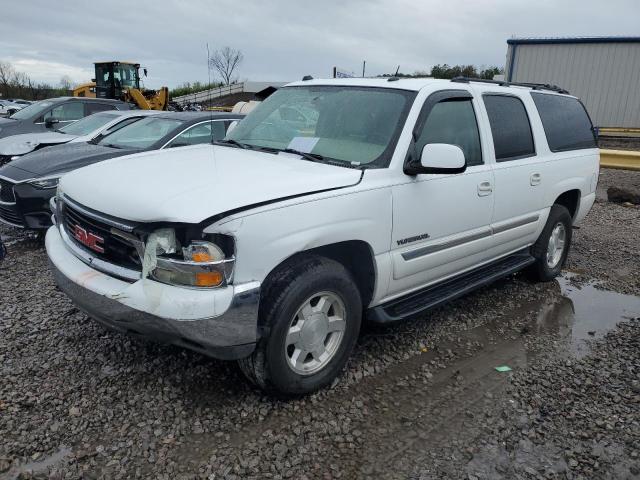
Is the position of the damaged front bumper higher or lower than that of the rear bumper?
lower

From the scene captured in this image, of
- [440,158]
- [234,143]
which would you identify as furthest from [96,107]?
[440,158]

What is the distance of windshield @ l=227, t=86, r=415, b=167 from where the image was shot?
3514 mm

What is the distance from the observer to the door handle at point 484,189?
4027 millimetres

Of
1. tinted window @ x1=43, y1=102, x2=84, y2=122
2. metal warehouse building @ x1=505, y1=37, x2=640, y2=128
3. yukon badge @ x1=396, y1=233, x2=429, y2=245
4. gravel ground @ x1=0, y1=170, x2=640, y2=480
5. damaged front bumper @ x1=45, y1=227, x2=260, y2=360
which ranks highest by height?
metal warehouse building @ x1=505, y1=37, x2=640, y2=128

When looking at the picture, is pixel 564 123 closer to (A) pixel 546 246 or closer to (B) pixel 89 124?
(A) pixel 546 246

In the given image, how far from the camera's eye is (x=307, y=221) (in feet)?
9.45

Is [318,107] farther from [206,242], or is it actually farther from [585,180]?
[585,180]

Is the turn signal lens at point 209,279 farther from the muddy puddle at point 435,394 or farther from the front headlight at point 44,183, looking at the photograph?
the front headlight at point 44,183

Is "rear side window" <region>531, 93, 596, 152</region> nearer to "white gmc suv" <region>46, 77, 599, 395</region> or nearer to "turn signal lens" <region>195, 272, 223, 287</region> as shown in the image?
"white gmc suv" <region>46, 77, 599, 395</region>

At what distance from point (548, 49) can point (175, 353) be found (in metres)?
21.0

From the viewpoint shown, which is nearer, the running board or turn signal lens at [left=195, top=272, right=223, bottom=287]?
turn signal lens at [left=195, top=272, right=223, bottom=287]

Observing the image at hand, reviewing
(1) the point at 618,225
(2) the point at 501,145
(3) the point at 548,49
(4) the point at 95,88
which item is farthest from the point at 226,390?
(4) the point at 95,88

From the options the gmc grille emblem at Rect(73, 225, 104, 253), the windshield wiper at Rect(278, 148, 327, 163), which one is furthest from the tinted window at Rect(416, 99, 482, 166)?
the gmc grille emblem at Rect(73, 225, 104, 253)

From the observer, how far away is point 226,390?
3262 mm
